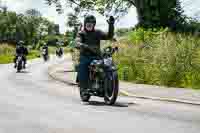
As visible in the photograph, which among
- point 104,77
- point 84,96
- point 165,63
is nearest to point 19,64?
point 165,63

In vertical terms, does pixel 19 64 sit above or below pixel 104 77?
below

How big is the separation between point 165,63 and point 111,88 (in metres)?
6.64

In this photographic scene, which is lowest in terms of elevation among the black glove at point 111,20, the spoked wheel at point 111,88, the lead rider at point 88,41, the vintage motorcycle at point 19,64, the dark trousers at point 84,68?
the vintage motorcycle at point 19,64

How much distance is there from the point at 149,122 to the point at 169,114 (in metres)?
1.20

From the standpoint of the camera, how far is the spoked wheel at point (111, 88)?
40.5 feet

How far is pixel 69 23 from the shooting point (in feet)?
142

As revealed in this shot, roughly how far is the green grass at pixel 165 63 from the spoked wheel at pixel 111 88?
15.4 ft

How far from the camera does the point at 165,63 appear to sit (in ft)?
61.9

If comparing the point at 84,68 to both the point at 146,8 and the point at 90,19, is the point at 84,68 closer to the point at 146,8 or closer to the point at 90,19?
the point at 90,19

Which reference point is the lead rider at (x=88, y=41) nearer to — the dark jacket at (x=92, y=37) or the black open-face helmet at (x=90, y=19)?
the dark jacket at (x=92, y=37)

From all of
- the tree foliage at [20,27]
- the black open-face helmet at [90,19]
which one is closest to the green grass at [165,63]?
the black open-face helmet at [90,19]

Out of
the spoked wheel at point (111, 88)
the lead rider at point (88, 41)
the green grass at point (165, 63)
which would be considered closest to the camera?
the spoked wheel at point (111, 88)

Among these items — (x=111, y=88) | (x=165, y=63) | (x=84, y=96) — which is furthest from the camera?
(x=165, y=63)

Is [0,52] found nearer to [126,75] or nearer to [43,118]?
[126,75]
